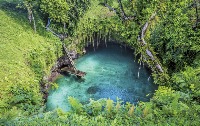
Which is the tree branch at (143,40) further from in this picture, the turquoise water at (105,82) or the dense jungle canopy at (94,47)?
the turquoise water at (105,82)

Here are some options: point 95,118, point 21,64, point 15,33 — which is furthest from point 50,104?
point 95,118

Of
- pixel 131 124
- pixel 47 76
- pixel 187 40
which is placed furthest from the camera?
pixel 47 76

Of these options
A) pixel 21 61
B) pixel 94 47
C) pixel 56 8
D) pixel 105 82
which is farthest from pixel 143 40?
pixel 21 61

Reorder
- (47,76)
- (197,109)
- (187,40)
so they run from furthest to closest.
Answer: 1. (47,76)
2. (187,40)
3. (197,109)

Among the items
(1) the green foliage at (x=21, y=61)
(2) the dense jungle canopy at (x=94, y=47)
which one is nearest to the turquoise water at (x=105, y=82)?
(2) the dense jungle canopy at (x=94, y=47)

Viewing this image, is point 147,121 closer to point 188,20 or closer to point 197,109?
point 197,109

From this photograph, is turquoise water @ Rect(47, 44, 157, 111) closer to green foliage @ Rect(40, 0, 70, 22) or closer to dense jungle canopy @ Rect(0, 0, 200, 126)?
dense jungle canopy @ Rect(0, 0, 200, 126)

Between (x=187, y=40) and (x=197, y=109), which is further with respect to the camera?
(x=187, y=40)

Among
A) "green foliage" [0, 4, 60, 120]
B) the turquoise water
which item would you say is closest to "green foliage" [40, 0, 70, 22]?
"green foliage" [0, 4, 60, 120]
